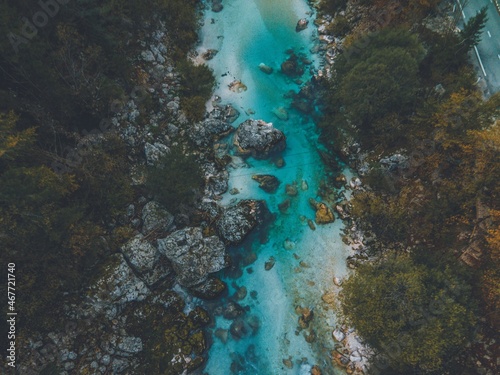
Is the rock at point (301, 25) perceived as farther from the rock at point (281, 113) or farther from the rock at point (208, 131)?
the rock at point (208, 131)

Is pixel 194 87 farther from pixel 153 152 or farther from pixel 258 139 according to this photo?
pixel 258 139


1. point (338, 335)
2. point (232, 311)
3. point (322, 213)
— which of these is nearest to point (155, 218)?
point (232, 311)

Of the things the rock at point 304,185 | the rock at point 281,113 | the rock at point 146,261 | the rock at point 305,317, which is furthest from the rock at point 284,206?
the rock at point 146,261

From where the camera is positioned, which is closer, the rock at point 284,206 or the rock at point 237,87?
the rock at point 284,206

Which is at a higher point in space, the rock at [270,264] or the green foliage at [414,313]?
the rock at [270,264]

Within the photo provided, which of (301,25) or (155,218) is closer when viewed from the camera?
(155,218)

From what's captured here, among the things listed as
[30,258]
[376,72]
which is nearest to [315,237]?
[376,72]
